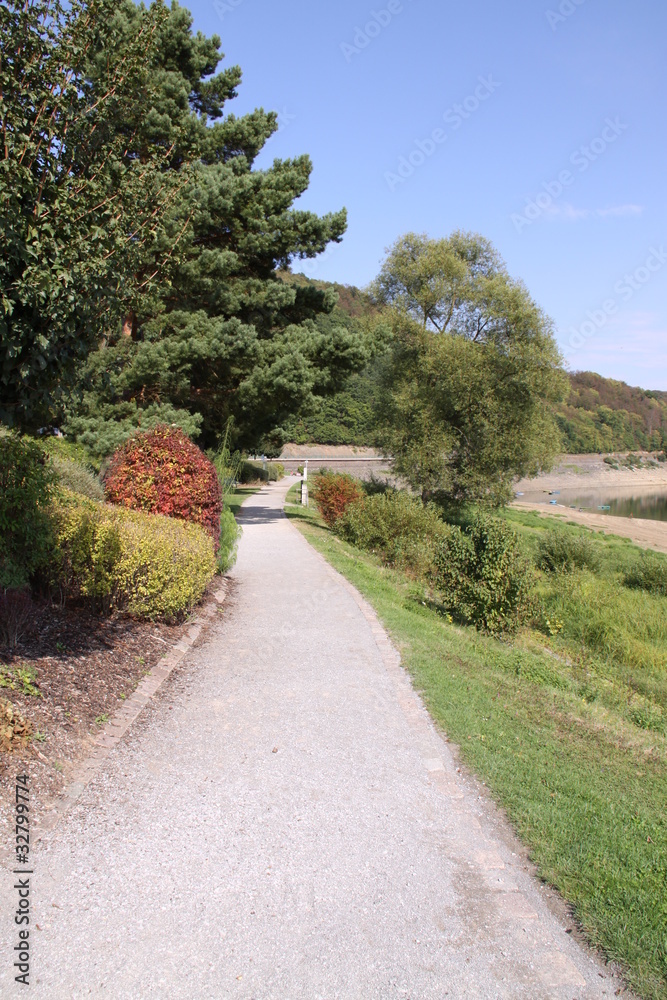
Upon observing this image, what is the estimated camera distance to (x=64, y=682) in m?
4.47

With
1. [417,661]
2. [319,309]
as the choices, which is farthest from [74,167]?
[319,309]

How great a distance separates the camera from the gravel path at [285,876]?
2494 mm

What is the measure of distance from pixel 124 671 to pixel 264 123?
17.8m

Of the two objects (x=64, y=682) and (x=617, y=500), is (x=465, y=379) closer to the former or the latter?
(x=64, y=682)

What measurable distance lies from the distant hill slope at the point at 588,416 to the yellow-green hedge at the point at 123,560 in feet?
71.4

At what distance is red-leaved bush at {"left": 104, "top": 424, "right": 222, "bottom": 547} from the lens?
8.39 meters

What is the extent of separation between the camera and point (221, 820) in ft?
11.4

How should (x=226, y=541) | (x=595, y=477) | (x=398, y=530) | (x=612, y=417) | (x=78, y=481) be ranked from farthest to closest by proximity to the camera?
(x=612, y=417) → (x=595, y=477) → (x=398, y=530) → (x=226, y=541) → (x=78, y=481)

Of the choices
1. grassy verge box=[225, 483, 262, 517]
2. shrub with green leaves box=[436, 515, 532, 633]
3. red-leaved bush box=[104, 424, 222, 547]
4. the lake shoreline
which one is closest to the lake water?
the lake shoreline

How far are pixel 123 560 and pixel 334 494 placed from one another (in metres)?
12.7

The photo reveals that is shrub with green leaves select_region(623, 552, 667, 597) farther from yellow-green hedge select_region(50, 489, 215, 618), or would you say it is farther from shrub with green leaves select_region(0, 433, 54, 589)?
shrub with green leaves select_region(0, 433, 54, 589)

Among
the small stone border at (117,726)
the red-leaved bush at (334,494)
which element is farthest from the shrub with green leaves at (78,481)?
the red-leaved bush at (334,494)

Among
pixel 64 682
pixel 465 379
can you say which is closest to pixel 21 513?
pixel 64 682

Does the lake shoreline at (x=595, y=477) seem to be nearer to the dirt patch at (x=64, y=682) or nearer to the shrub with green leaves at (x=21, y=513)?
the dirt patch at (x=64, y=682)
